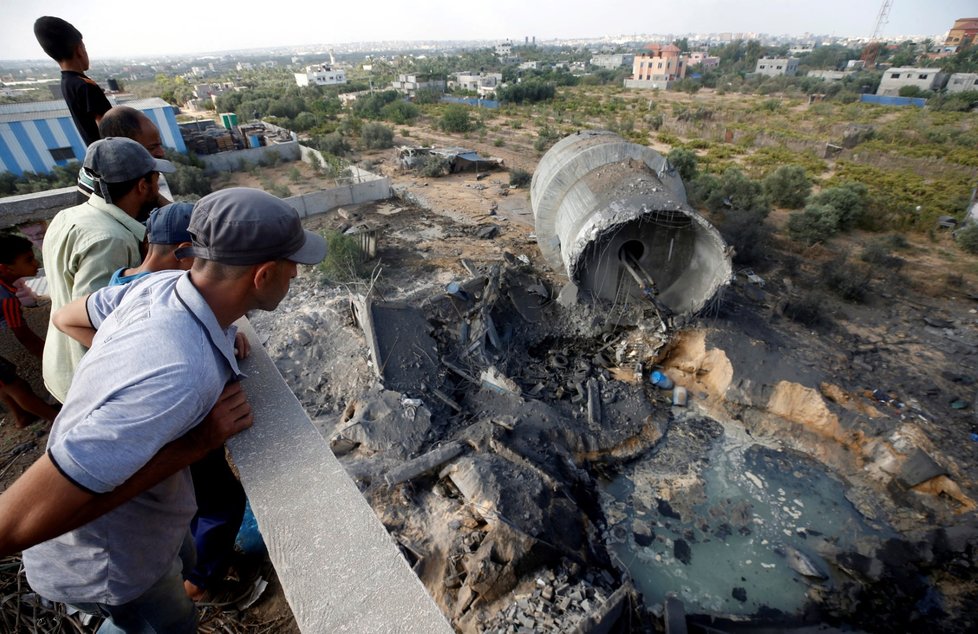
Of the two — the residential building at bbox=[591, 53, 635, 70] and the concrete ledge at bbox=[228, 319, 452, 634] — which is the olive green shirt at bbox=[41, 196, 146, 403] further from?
the residential building at bbox=[591, 53, 635, 70]

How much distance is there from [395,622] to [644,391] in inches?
234

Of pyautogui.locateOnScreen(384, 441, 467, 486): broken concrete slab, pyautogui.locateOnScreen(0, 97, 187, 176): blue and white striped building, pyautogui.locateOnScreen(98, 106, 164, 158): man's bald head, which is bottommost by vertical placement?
pyautogui.locateOnScreen(384, 441, 467, 486): broken concrete slab

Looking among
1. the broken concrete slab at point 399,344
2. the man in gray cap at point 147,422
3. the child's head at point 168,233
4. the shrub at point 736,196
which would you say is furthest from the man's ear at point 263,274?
the shrub at point 736,196

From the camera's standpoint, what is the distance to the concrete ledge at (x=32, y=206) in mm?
5039

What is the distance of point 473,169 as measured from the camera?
1762 cm

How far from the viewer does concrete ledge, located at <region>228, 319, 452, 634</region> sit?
140cm

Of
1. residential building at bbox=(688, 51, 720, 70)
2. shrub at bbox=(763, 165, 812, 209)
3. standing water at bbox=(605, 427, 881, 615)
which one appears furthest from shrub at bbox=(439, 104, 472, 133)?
residential building at bbox=(688, 51, 720, 70)

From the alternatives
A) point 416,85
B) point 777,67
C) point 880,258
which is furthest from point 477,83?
point 880,258

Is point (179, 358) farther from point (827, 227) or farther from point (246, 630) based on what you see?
point (827, 227)

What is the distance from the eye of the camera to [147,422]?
1135 mm

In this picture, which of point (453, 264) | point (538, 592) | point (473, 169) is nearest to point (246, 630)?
point (538, 592)

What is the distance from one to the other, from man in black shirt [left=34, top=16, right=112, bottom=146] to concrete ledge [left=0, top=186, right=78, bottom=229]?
2.41m

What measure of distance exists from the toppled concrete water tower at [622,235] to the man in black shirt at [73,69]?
5.50 meters

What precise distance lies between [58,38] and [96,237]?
2184mm
